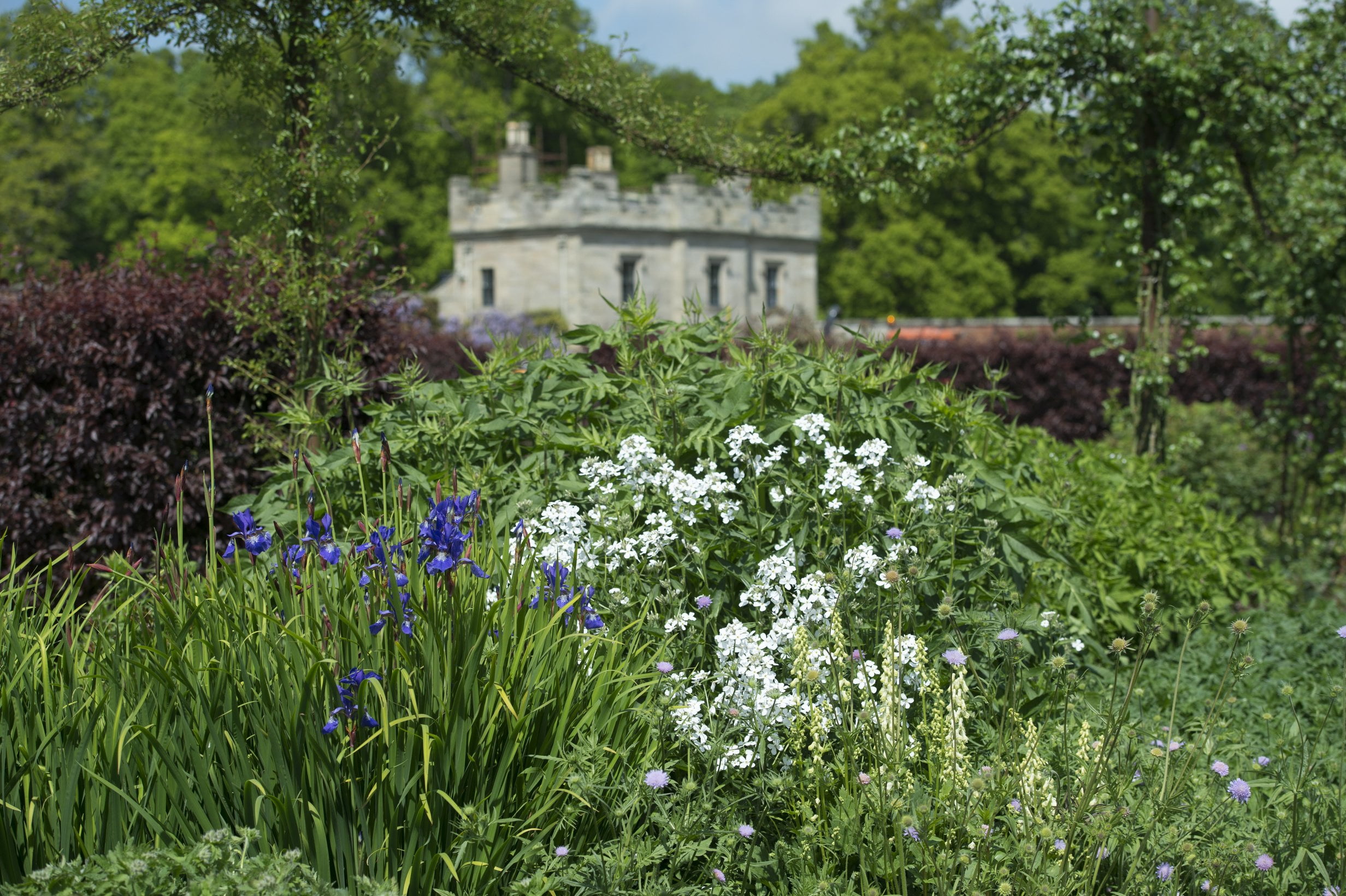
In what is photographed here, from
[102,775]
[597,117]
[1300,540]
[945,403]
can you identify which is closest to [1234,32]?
[1300,540]

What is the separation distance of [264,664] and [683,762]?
3.49ft

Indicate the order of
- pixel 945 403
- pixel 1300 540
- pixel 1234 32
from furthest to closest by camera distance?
pixel 1300 540, pixel 1234 32, pixel 945 403

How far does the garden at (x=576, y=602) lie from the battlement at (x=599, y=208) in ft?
90.9

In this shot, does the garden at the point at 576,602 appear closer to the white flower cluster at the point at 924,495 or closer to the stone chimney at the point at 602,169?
the white flower cluster at the point at 924,495

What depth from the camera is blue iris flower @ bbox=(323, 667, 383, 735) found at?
2451mm

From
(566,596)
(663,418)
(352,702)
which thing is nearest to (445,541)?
(352,702)

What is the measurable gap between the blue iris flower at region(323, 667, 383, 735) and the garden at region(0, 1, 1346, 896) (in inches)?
0.5

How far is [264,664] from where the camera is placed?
2535 millimetres

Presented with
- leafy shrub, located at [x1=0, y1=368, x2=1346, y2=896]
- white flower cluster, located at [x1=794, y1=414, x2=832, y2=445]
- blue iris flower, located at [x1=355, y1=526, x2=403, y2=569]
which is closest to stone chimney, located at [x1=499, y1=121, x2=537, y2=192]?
white flower cluster, located at [x1=794, y1=414, x2=832, y2=445]

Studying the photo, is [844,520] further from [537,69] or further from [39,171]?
[39,171]

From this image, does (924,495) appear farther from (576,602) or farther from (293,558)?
(293,558)

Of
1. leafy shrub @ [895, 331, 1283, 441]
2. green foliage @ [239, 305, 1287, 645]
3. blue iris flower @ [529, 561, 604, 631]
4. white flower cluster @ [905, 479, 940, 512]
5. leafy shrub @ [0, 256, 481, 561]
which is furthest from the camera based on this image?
leafy shrub @ [895, 331, 1283, 441]

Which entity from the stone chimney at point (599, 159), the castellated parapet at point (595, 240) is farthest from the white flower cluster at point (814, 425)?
the stone chimney at point (599, 159)

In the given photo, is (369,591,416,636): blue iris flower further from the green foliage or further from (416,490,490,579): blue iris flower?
the green foliage
